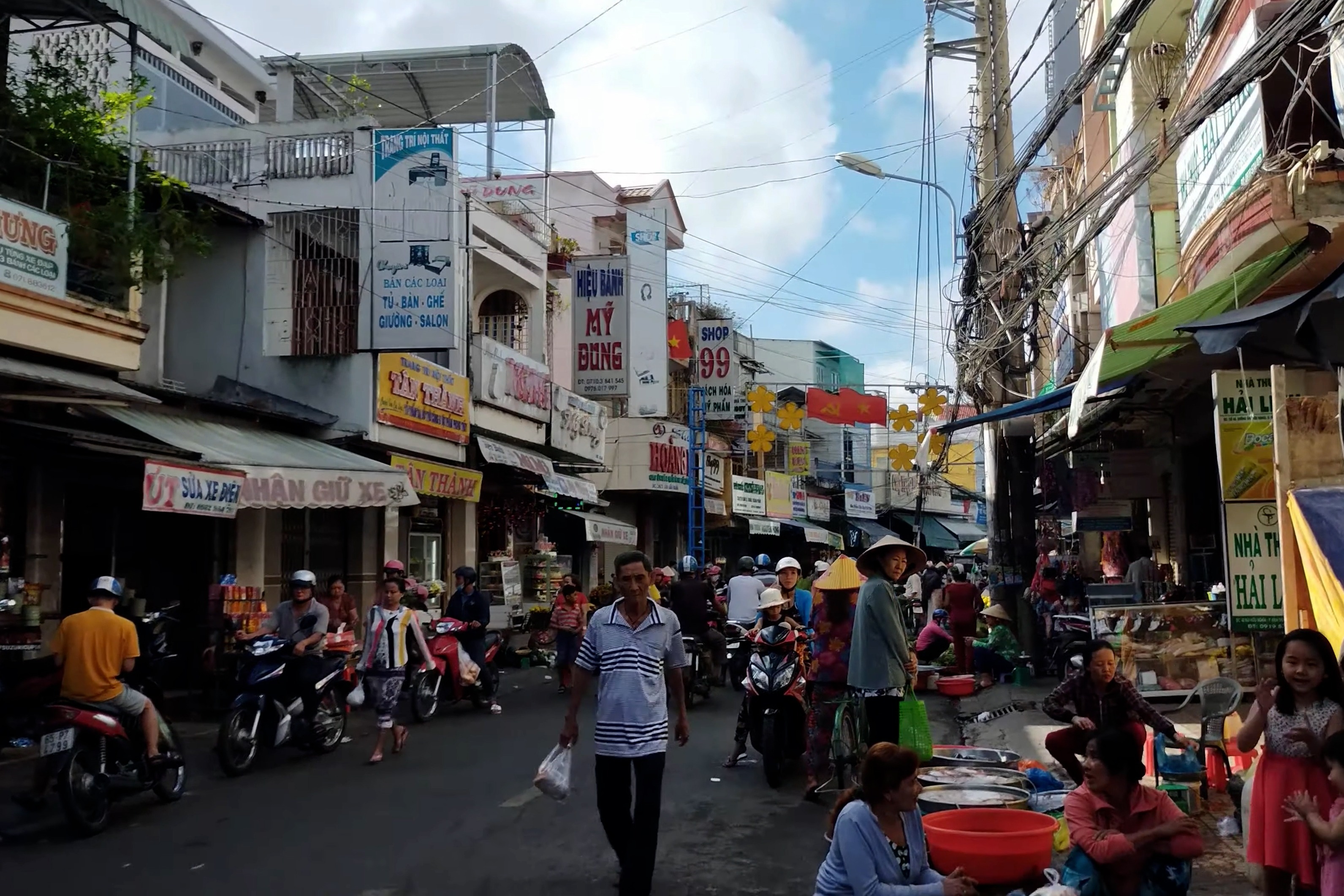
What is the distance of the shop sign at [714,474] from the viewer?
34.9m

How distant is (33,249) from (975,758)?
30.8 ft

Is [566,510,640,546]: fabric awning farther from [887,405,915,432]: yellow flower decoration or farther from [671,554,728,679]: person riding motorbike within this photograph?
[671,554,728,679]: person riding motorbike

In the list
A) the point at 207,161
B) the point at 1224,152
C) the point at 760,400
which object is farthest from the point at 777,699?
the point at 760,400

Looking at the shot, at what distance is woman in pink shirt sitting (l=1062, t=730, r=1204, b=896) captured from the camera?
4.59 m

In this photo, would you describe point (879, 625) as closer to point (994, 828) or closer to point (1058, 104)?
point (994, 828)

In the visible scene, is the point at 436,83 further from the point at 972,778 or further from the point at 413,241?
the point at 972,778

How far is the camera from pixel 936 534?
56.7 metres

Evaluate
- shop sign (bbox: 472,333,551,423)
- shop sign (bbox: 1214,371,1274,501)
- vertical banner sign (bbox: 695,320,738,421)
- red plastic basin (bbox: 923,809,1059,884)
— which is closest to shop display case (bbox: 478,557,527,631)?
shop sign (bbox: 472,333,551,423)

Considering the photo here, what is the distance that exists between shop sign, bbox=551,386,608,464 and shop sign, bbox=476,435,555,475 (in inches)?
53.4

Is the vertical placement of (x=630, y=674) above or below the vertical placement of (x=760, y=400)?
below

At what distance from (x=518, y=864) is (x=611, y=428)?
24331mm

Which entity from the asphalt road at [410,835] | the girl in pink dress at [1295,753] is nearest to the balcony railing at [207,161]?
the asphalt road at [410,835]

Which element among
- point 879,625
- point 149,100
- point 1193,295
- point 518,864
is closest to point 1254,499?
point 1193,295

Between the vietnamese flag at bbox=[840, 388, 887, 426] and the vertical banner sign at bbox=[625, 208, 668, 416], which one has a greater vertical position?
the vertical banner sign at bbox=[625, 208, 668, 416]
